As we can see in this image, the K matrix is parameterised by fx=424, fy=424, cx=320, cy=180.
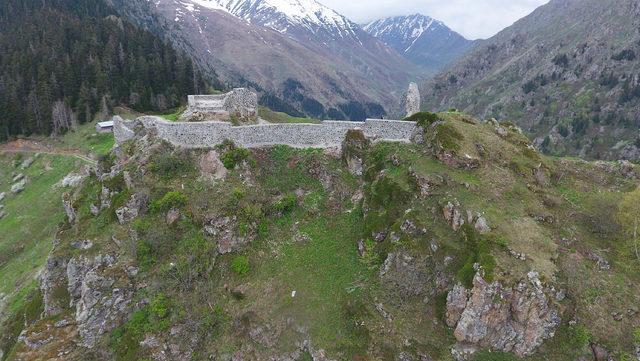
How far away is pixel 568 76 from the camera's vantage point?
17062 cm

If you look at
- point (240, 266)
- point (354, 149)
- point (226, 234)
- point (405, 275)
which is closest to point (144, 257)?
point (226, 234)

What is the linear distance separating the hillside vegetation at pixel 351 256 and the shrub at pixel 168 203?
207 mm

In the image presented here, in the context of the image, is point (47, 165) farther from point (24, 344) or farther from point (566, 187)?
point (566, 187)

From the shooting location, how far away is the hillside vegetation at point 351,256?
28.9m

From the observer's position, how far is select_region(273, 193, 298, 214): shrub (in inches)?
1624

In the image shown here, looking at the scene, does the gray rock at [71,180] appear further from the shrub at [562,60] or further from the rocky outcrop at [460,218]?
the shrub at [562,60]

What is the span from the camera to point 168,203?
39.3 metres

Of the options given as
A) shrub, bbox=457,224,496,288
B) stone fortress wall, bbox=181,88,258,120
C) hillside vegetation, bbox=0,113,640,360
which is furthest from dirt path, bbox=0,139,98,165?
shrub, bbox=457,224,496,288

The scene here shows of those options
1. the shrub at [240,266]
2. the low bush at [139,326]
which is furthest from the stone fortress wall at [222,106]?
the low bush at [139,326]

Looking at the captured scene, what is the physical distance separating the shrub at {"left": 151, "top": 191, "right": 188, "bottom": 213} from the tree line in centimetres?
5151

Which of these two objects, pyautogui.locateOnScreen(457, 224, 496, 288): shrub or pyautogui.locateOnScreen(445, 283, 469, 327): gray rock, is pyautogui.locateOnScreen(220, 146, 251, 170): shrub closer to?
pyautogui.locateOnScreen(457, 224, 496, 288): shrub

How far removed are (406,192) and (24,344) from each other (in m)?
33.5

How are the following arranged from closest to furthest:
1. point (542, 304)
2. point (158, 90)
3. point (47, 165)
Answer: point (542, 304), point (47, 165), point (158, 90)

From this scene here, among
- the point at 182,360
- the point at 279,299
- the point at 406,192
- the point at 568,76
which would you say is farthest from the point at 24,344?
the point at 568,76
